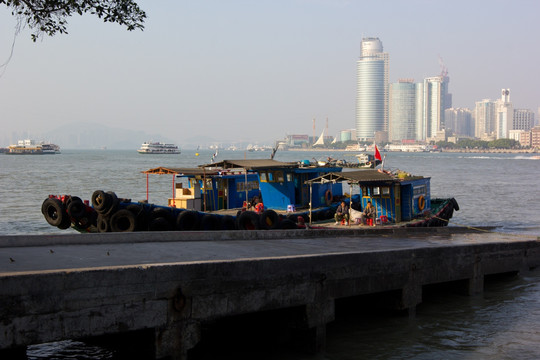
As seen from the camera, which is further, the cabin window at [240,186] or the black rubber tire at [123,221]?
the cabin window at [240,186]

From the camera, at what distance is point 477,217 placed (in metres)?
40.2

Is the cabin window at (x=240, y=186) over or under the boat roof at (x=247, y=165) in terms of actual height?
under

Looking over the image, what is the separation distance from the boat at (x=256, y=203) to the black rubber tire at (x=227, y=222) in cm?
3

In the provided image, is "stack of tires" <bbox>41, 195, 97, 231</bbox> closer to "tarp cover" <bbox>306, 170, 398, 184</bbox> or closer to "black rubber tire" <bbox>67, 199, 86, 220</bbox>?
"black rubber tire" <bbox>67, 199, 86, 220</bbox>

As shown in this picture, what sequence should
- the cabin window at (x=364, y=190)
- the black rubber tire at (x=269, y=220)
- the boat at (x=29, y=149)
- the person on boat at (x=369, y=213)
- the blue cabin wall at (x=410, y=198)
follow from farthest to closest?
the boat at (x=29, y=149) < the blue cabin wall at (x=410, y=198) < the cabin window at (x=364, y=190) < the person on boat at (x=369, y=213) < the black rubber tire at (x=269, y=220)

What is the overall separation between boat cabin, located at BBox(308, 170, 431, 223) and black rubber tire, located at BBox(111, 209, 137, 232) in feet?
20.8

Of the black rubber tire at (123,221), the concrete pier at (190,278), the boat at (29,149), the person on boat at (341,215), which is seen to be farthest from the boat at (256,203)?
the boat at (29,149)

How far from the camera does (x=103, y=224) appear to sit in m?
19.9

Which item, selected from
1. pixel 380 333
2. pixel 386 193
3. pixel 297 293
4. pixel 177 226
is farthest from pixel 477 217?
pixel 297 293

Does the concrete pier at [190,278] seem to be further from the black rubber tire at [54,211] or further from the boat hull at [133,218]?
the black rubber tire at [54,211]

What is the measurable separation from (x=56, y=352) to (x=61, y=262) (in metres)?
2.25

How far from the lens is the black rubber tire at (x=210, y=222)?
21.1 meters

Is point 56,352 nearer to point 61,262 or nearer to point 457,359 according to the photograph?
point 61,262

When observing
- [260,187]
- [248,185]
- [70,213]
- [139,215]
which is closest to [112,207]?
[139,215]
